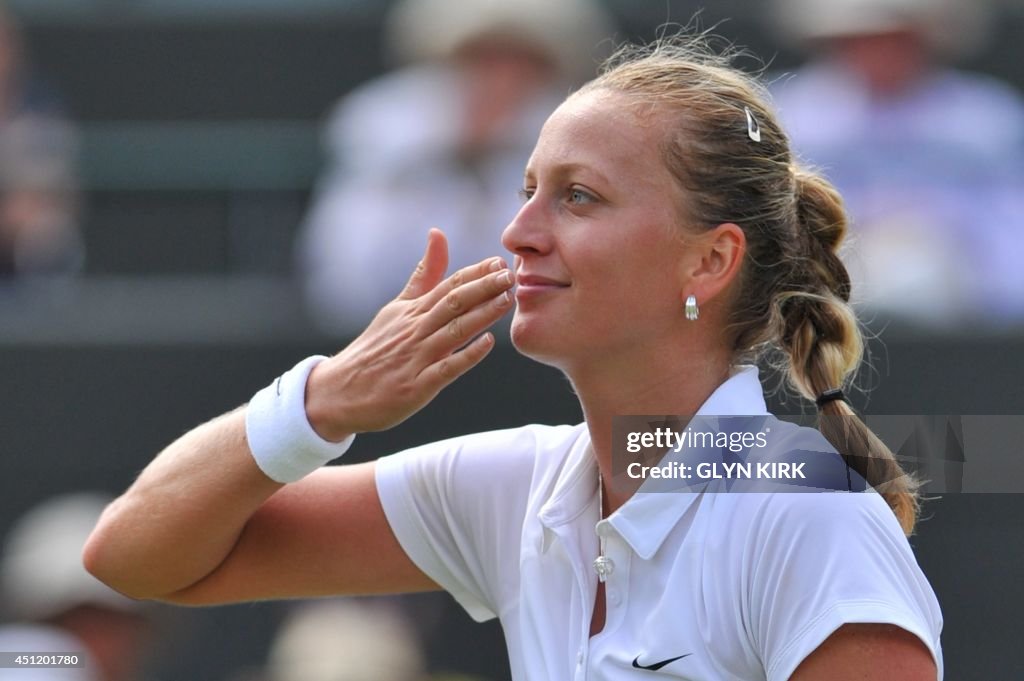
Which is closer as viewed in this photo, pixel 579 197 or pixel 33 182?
pixel 579 197

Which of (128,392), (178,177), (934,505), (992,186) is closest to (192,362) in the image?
(128,392)

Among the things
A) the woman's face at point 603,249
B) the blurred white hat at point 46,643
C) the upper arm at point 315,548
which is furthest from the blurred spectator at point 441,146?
the woman's face at point 603,249

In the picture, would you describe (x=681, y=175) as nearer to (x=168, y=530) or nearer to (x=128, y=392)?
(x=168, y=530)

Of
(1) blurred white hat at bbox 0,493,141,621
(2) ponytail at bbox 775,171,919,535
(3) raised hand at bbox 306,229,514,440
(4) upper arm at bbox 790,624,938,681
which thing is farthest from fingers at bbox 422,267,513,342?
(1) blurred white hat at bbox 0,493,141,621

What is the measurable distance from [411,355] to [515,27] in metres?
2.79

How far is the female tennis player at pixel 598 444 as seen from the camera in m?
2.04

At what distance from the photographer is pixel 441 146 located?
4848 mm

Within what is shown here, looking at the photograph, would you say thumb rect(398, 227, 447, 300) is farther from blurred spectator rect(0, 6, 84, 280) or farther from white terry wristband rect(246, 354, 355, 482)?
blurred spectator rect(0, 6, 84, 280)

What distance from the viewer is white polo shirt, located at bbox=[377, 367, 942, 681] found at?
196 cm

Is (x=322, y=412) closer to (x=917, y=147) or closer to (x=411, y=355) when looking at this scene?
(x=411, y=355)

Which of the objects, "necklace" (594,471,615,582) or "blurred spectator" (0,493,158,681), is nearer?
"necklace" (594,471,615,582)

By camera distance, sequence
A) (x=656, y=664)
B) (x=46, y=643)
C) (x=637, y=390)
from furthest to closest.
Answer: (x=46, y=643)
(x=637, y=390)
(x=656, y=664)

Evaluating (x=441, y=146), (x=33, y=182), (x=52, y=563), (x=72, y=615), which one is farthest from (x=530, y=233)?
(x=33, y=182)

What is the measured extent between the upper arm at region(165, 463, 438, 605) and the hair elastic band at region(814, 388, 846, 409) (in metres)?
0.69
